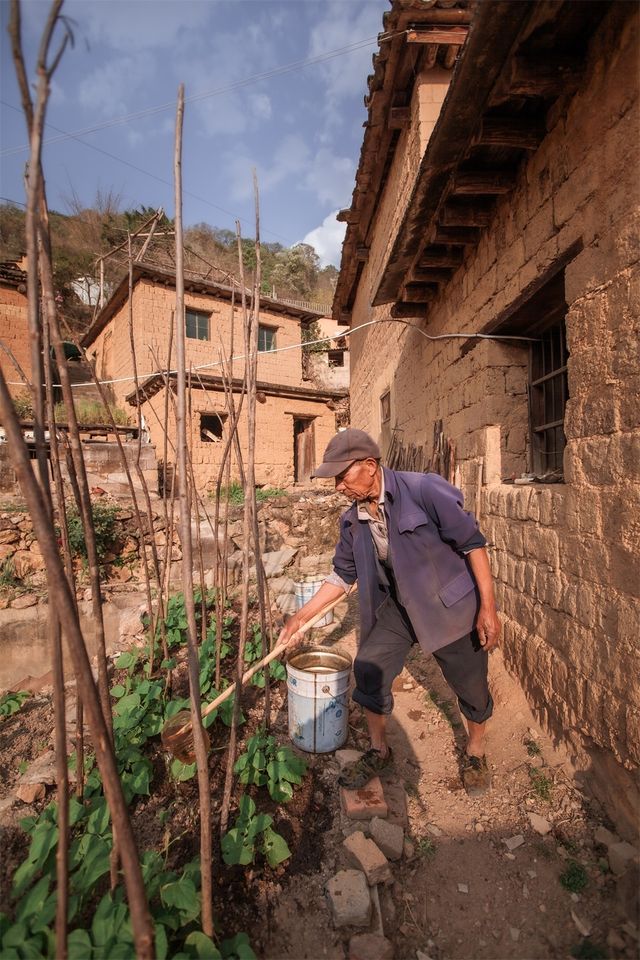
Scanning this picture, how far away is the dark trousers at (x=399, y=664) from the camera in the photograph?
92.0 inches

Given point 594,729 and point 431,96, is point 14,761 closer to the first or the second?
point 594,729

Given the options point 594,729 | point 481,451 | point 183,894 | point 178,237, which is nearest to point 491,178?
point 481,451

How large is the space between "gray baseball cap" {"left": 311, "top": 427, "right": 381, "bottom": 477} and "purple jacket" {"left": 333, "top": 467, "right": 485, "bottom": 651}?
0.60ft

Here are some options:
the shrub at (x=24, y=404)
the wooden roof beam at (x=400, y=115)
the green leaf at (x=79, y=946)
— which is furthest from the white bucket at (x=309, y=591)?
the shrub at (x=24, y=404)

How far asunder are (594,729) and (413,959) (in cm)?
116

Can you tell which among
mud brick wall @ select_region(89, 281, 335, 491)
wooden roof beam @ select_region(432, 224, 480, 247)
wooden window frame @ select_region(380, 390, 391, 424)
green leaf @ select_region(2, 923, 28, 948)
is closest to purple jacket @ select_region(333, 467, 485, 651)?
green leaf @ select_region(2, 923, 28, 948)

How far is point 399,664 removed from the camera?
2.44 meters

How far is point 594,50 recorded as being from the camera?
2.02m

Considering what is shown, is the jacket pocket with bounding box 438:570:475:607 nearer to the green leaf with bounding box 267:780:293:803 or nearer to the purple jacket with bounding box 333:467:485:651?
the purple jacket with bounding box 333:467:485:651

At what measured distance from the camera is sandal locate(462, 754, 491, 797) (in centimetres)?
234

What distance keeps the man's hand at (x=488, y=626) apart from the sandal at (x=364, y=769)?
87cm

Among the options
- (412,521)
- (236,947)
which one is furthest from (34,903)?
(412,521)

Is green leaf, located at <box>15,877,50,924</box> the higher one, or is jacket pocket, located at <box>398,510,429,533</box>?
jacket pocket, located at <box>398,510,429,533</box>

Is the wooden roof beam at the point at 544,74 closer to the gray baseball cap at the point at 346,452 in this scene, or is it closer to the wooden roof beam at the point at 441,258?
the wooden roof beam at the point at 441,258
